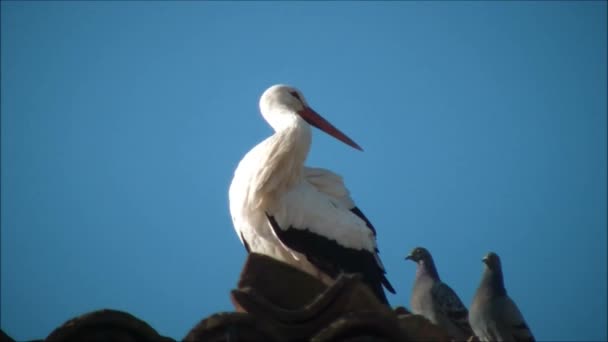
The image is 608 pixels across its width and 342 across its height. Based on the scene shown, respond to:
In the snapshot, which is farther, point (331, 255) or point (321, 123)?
point (321, 123)

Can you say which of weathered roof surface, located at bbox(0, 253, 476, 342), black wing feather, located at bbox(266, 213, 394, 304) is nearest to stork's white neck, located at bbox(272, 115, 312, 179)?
black wing feather, located at bbox(266, 213, 394, 304)

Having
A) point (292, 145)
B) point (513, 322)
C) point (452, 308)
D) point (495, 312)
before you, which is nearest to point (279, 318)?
point (292, 145)

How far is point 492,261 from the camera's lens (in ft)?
31.0

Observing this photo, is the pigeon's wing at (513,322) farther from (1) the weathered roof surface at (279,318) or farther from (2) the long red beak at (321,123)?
(1) the weathered roof surface at (279,318)

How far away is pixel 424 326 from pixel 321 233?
332cm

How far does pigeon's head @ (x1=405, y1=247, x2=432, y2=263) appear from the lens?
10.5m

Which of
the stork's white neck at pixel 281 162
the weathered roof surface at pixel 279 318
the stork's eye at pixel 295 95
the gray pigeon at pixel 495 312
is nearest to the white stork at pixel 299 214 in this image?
the stork's white neck at pixel 281 162

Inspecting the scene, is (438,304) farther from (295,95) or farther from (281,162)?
(295,95)

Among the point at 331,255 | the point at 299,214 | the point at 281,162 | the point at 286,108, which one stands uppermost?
the point at 286,108

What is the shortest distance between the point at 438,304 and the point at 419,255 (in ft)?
3.55

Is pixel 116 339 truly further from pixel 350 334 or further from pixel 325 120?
pixel 325 120

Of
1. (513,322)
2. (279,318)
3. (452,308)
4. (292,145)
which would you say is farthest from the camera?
(452,308)

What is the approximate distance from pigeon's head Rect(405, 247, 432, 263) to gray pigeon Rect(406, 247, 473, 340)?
0.11 m

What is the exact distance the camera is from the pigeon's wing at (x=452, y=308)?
945 centimetres
